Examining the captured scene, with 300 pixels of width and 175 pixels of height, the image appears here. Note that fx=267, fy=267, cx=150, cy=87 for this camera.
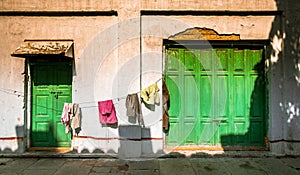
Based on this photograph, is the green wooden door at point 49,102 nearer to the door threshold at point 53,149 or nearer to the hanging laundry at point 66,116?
the door threshold at point 53,149

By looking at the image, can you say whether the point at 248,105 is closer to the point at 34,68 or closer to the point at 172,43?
the point at 172,43

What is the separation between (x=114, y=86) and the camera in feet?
22.9

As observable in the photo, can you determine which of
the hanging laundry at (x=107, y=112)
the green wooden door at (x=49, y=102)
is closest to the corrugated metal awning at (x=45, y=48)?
the green wooden door at (x=49, y=102)

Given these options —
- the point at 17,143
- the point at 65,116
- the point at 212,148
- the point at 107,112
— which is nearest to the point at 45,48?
the point at 65,116

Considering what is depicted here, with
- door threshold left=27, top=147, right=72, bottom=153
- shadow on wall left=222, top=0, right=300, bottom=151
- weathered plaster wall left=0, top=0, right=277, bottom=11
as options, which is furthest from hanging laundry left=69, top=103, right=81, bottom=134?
shadow on wall left=222, top=0, right=300, bottom=151

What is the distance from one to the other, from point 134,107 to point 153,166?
4.92 feet

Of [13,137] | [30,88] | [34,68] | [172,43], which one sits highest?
[172,43]

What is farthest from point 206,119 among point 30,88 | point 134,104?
point 30,88

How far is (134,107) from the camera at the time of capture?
670 centimetres

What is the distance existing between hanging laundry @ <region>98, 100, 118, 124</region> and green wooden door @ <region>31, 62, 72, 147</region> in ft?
3.20

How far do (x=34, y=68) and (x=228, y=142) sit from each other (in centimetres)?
558

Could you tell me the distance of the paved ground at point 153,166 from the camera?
5.78 m

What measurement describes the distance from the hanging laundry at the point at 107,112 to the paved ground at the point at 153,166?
3.20ft

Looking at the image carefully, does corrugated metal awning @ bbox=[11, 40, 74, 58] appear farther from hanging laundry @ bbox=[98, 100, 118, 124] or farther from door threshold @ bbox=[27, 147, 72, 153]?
door threshold @ bbox=[27, 147, 72, 153]
